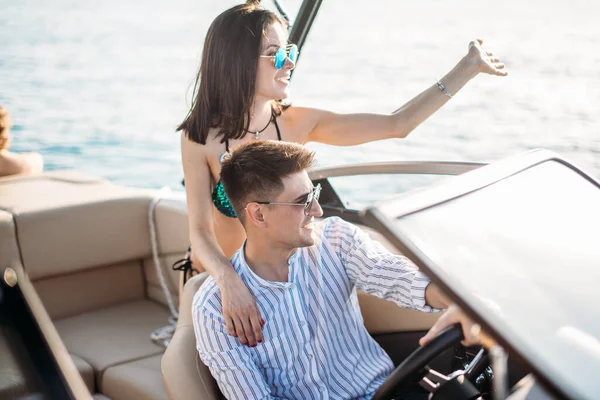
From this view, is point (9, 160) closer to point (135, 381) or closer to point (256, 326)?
point (135, 381)

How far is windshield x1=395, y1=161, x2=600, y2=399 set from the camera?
3.08 feet

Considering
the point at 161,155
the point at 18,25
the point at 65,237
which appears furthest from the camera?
the point at 18,25

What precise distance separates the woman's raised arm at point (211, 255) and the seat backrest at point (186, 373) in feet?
0.36

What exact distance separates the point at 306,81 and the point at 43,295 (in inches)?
362

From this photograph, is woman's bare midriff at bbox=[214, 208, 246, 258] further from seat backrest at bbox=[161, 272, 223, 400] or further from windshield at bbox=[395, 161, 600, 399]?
windshield at bbox=[395, 161, 600, 399]

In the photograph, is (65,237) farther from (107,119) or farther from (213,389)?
(107,119)

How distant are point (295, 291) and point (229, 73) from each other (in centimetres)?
65

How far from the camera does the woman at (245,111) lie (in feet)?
6.30

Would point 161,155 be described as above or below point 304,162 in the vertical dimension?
below

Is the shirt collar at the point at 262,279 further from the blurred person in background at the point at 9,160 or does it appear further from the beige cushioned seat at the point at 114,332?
the blurred person in background at the point at 9,160

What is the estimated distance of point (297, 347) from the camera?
1563mm

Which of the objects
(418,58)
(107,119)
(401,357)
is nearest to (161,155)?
(107,119)

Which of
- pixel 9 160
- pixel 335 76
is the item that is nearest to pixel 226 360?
pixel 9 160

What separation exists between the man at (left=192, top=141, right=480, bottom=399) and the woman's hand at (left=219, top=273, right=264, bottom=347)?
0.06ft
